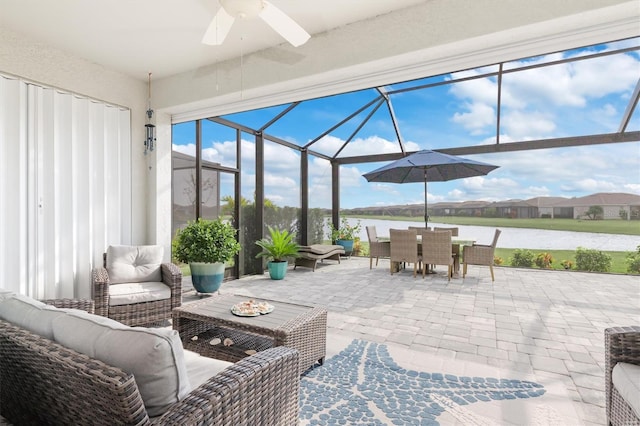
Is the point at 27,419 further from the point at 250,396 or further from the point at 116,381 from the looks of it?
the point at 250,396

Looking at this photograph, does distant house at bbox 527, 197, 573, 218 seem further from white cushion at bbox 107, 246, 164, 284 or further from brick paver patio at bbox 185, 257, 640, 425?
white cushion at bbox 107, 246, 164, 284

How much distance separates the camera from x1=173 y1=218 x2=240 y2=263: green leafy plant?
4402 mm

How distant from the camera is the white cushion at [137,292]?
3111 mm

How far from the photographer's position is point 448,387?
2160 mm

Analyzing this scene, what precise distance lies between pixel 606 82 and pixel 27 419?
28.7 ft

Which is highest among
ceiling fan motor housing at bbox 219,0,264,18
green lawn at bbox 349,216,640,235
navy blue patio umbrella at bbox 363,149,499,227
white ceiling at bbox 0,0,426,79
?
white ceiling at bbox 0,0,426,79

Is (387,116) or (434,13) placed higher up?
(387,116)

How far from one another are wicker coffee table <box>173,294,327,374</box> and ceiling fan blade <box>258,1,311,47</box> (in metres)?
2.16

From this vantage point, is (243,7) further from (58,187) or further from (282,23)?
(58,187)

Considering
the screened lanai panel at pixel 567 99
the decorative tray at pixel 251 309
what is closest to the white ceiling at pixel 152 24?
the decorative tray at pixel 251 309

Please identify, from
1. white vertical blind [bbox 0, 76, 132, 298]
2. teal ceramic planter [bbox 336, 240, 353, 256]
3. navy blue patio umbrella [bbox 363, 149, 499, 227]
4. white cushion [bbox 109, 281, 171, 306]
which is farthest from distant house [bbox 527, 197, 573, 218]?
white vertical blind [bbox 0, 76, 132, 298]

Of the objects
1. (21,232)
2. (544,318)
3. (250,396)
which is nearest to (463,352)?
(544,318)

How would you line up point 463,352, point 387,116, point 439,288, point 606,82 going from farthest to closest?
point 387,116, point 606,82, point 439,288, point 463,352

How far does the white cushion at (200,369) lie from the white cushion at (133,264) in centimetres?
221
